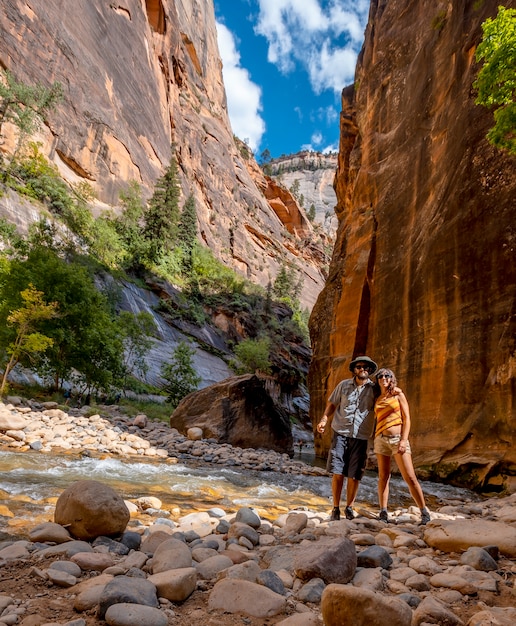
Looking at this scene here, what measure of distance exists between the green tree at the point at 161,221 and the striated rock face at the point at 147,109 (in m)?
3.12

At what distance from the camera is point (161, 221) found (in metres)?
36.9

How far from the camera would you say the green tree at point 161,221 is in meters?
36.5

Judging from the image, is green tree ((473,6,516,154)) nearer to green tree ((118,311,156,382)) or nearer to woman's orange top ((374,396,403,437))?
woman's orange top ((374,396,403,437))

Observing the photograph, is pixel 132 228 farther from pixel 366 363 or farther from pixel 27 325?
pixel 366 363

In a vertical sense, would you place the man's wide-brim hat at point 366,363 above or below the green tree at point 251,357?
below

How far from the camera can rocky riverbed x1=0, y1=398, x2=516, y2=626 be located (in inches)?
77.2

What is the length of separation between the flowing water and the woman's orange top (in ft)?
6.26

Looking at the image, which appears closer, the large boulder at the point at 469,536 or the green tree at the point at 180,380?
the large boulder at the point at 469,536

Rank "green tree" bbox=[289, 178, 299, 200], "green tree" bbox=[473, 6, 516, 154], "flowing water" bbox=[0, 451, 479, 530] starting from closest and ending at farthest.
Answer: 1. "flowing water" bbox=[0, 451, 479, 530]
2. "green tree" bbox=[473, 6, 516, 154]
3. "green tree" bbox=[289, 178, 299, 200]

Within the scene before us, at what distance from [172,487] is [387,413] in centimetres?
384

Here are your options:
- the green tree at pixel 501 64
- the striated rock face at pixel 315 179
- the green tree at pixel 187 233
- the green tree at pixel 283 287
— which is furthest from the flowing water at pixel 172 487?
the striated rock face at pixel 315 179

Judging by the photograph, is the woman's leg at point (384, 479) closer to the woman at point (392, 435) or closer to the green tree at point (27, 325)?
the woman at point (392, 435)

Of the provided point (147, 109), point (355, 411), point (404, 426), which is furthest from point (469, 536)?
point (147, 109)

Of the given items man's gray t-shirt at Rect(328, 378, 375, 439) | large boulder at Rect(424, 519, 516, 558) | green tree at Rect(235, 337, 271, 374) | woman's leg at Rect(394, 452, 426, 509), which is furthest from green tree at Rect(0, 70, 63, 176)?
large boulder at Rect(424, 519, 516, 558)
